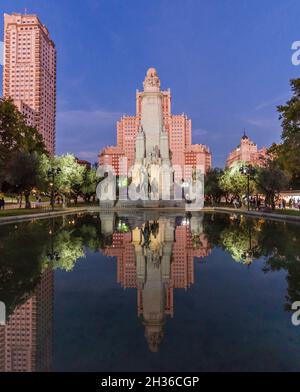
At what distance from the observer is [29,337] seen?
17.4ft

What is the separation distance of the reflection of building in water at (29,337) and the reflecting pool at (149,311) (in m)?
0.02

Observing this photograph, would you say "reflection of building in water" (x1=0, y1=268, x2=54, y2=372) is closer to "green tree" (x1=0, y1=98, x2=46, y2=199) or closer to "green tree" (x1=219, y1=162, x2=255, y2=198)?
"green tree" (x1=0, y1=98, x2=46, y2=199)

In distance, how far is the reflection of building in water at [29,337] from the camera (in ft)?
14.7

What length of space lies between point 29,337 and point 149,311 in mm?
2206

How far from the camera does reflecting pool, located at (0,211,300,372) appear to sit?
446cm

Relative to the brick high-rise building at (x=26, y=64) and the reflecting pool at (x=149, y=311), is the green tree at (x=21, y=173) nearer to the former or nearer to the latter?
the reflecting pool at (x=149, y=311)

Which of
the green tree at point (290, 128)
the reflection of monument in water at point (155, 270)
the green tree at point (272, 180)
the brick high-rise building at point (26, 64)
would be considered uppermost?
the brick high-rise building at point (26, 64)

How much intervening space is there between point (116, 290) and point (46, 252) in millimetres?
5422

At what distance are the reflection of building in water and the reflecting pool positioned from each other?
2 cm

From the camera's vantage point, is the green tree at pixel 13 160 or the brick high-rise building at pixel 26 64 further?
the brick high-rise building at pixel 26 64

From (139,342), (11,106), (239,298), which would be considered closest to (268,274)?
(239,298)

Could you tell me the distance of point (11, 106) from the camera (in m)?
41.5

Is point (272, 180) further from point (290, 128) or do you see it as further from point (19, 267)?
point (19, 267)

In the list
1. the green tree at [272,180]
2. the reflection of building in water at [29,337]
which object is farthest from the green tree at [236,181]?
the reflection of building in water at [29,337]
